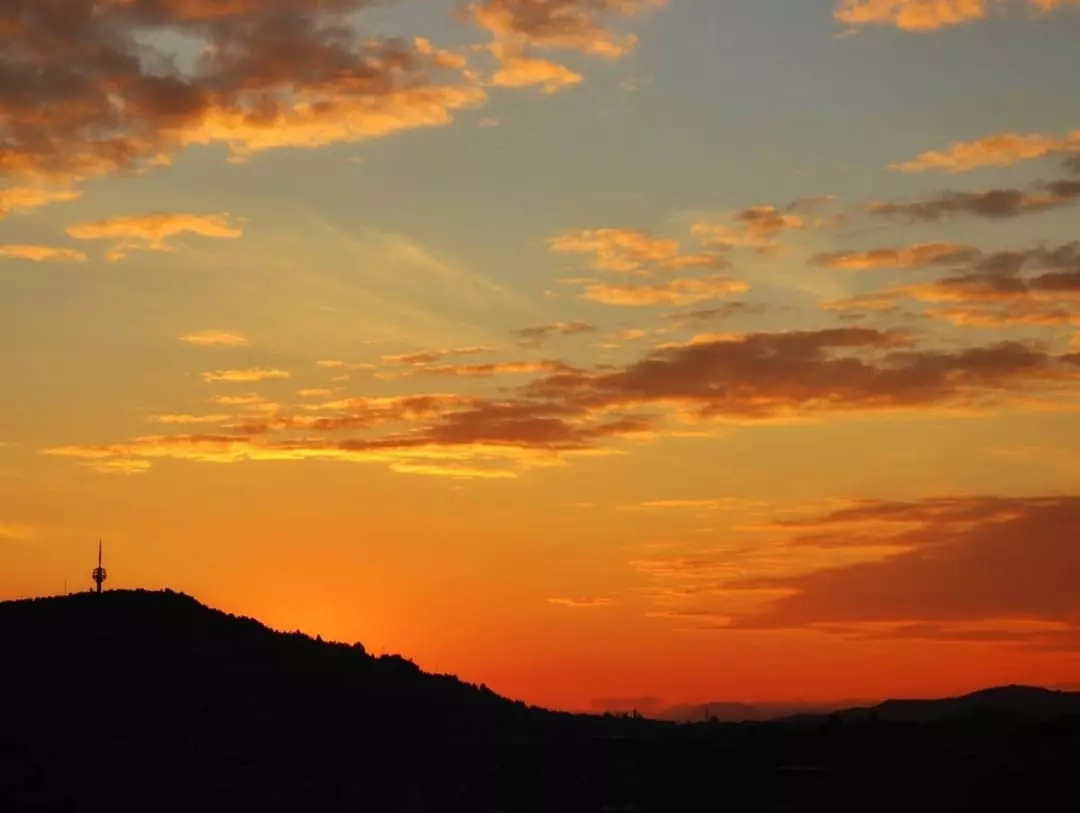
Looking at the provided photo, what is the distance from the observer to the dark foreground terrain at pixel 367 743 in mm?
66188

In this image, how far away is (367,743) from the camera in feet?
251

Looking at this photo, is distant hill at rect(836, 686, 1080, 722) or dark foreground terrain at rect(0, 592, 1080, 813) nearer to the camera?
dark foreground terrain at rect(0, 592, 1080, 813)

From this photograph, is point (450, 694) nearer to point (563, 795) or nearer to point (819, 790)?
point (563, 795)

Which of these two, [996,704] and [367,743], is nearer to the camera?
[367,743]

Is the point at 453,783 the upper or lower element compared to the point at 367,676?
lower

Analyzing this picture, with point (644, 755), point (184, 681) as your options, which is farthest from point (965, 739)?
point (184, 681)

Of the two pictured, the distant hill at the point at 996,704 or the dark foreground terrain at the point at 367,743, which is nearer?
the dark foreground terrain at the point at 367,743

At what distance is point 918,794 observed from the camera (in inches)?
2530

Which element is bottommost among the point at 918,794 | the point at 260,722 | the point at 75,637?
the point at 918,794

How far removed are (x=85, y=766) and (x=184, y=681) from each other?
9053 millimetres

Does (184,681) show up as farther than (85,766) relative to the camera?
Yes

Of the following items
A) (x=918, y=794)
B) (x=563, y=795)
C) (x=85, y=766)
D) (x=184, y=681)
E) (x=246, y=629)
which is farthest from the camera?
(x=246, y=629)

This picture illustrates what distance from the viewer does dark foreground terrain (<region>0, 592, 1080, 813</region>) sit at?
66.2 m

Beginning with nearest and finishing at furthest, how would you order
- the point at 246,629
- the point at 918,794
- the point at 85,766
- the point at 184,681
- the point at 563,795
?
the point at 918,794, the point at 563,795, the point at 85,766, the point at 184,681, the point at 246,629
